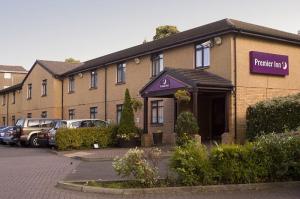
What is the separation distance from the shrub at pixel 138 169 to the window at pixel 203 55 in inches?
556

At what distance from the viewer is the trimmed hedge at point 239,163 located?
1162 cm

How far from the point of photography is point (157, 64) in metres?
29.4

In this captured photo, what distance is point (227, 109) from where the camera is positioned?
23672mm

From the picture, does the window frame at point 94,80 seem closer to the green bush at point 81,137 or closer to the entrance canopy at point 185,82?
the green bush at point 81,137

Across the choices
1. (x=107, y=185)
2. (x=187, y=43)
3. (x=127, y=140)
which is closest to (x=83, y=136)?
(x=127, y=140)

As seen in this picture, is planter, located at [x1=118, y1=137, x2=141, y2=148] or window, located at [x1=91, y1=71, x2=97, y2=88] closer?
planter, located at [x1=118, y1=137, x2=141, y2=148]

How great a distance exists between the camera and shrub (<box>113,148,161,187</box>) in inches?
453

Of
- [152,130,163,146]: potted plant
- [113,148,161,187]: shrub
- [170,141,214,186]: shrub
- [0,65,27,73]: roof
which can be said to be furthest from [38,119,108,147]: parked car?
[0,65,27,73]: roof

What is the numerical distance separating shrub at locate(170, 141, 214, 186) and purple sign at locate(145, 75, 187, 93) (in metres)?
10.9

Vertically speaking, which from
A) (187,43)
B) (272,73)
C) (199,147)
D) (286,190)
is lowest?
(286,190)

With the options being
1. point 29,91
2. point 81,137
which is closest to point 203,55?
point 81,137

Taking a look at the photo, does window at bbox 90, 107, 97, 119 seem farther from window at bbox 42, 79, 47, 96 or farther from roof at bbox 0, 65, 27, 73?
roof at bbox 0, 65, 27, 73

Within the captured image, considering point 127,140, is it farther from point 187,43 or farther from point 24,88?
point 24,88

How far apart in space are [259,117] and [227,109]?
1981 millimetres
